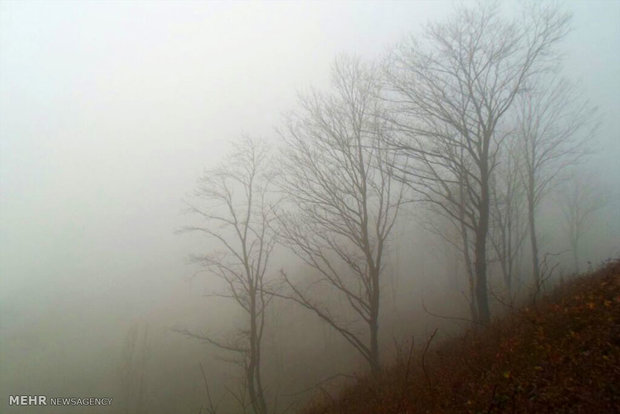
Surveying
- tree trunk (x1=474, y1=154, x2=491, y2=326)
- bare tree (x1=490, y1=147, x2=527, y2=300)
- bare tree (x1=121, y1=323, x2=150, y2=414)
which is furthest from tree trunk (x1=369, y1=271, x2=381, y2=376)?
bare tree (x1=121, y1=323, x2=150, y2=414)

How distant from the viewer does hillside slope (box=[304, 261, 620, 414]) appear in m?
3.62

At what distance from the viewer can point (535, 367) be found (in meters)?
4.36

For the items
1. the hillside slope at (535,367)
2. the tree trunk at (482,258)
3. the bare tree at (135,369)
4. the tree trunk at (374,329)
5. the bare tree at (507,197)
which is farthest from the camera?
the bare tree at (135,369)

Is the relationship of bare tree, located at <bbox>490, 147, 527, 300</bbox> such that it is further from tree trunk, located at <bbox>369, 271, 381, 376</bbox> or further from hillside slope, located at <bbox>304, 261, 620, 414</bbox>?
hillside slope, located at <bbox>304, 261, 620, 414</bbox>

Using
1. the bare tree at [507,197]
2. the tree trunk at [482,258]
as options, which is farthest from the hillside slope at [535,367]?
the bare tree at [507,197]

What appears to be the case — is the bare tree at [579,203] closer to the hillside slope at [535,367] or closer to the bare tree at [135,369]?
the hillside slope at [535,367]

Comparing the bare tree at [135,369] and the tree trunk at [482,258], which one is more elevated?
the tree trunk at [482,258]

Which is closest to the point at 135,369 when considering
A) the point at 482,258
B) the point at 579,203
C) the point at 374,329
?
the point at 374,329

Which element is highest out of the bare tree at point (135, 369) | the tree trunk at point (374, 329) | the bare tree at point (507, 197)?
the bare tree at point (507, 197)

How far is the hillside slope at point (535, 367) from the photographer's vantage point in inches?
143

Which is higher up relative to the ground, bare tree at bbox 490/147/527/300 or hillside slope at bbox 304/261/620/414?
bare tree at bbox 490/147/527/300

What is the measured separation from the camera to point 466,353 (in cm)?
608

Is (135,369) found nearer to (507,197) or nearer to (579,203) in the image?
(507,197)

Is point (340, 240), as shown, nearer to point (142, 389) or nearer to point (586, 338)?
point (586, 338)
